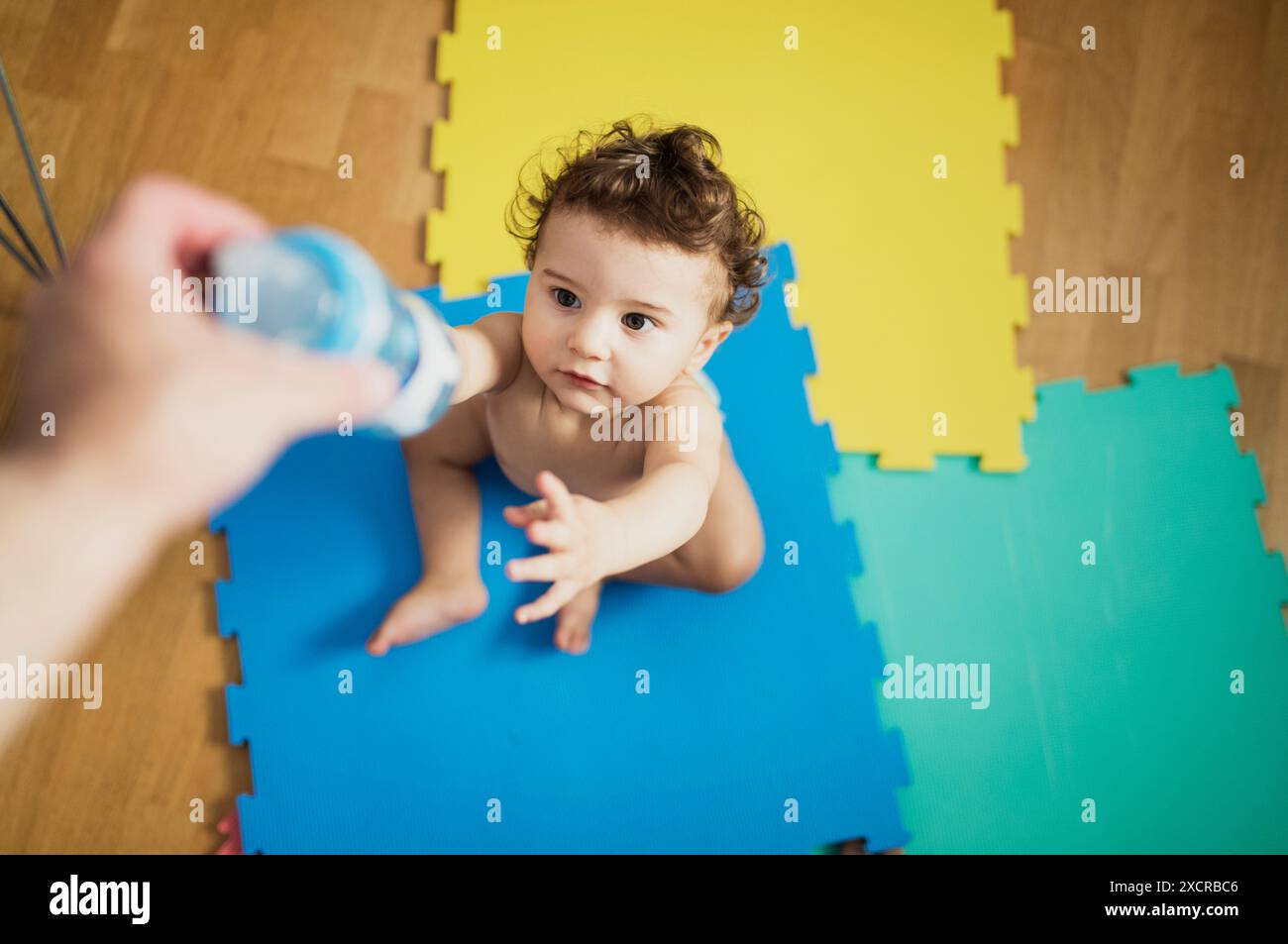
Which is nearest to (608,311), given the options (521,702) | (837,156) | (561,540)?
(561,540)

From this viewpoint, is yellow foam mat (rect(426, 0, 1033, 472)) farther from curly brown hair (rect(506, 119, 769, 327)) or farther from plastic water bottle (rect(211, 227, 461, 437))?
plastic water bottle (rect(211, 227, 461, 437))

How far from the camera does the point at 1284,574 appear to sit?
118 centimetres

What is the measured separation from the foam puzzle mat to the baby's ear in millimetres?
362

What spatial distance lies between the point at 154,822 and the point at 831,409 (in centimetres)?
97

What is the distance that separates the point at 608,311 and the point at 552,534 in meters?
0.24

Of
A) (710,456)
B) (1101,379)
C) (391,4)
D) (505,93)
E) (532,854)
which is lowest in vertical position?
(532,854)

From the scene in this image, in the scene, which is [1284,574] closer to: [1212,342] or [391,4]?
[1212,342]

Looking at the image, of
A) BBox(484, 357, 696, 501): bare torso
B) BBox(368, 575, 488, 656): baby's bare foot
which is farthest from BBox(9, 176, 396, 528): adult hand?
BBox(368, 575, 488, 656): baby's bare foot

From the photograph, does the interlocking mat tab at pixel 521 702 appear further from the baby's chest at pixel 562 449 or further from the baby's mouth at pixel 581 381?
the baby's mouth at pixel 581 381

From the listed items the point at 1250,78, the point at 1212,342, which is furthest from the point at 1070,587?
the point at 1250,78

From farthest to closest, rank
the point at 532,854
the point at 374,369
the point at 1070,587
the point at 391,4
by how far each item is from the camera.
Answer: the point at 391,4, the point at 1070,587, the point at 532,854, the point at 374,369

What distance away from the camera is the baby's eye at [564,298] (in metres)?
0.77

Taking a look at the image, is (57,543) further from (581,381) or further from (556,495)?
(581,381)

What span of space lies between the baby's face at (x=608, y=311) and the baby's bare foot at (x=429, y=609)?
1.06ft
